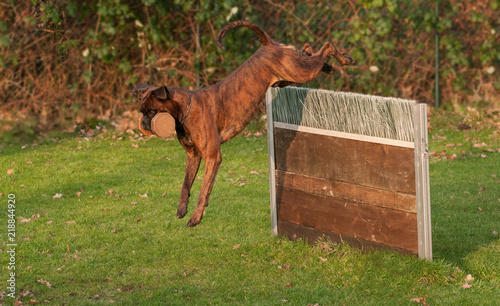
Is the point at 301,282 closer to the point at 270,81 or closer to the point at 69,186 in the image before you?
the point at 270,81

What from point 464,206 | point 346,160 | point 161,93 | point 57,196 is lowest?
point 57,196

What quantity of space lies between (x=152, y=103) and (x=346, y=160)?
8.40 feet

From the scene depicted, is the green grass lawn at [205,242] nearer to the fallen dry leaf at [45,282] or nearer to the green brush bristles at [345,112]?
the fallen dry leaf at [45,282]

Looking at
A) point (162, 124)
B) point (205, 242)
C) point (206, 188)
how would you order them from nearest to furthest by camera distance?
point (162, 124)
point (206, 188)
point (205, 242)

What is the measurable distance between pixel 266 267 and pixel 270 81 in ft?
7.71

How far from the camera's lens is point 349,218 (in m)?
5.98

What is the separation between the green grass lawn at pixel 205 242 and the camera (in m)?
5.54

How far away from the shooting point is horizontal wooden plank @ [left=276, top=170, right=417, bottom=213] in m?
5.52

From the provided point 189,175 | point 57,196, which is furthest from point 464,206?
point 57,196

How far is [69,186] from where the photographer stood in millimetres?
8711

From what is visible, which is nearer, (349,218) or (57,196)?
(349,218)

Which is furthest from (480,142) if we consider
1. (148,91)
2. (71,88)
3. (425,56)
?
(148,91)

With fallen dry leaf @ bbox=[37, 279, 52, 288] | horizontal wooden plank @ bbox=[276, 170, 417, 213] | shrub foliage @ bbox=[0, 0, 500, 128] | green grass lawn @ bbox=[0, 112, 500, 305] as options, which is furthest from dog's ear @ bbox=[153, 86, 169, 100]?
shrub foliage @ bbox=[0, 0, 500, 128]

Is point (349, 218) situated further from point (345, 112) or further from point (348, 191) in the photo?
Result: point (345, 112)
